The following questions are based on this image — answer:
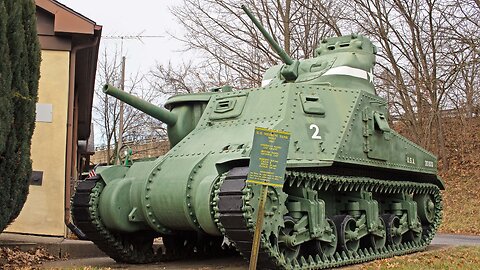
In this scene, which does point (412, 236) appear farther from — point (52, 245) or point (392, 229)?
point (52, 245)

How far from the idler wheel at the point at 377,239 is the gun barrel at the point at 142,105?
3.76 meters

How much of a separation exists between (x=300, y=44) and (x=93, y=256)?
1864cm

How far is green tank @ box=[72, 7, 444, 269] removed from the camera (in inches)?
327

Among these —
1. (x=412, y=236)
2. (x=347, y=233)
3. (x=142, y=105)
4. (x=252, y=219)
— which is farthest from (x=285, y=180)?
(x=412, y=236)

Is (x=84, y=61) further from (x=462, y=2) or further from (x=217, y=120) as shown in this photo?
(x=462, y=2)

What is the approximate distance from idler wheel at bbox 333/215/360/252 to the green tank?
2cm

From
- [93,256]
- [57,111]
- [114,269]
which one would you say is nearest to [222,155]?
[114,269]

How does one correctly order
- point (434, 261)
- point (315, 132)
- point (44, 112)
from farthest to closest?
point (44, 112) < point (434, 261) < point (315, 132)

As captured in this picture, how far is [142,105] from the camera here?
33.8ft

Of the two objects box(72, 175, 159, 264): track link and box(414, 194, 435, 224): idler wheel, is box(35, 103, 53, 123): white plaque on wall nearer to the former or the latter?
box(72, 175, 159, 264): track link

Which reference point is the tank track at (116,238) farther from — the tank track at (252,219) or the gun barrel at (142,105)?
the tank track at (252,219)

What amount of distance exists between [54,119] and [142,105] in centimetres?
344

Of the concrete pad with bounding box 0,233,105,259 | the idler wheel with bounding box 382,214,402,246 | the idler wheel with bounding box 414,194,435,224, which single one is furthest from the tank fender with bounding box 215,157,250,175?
the idler wheel with bounding box 414,194,435,224

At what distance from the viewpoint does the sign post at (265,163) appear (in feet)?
22.3
